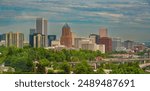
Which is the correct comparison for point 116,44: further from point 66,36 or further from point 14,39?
point 14,39

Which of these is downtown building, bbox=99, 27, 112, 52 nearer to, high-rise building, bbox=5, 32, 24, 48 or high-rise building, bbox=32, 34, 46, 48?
high-rise building, bbox=32, 34, 46, 48

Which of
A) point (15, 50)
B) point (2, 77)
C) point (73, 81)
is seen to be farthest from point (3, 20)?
point (73, 81)

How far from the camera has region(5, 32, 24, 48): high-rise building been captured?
392 cm

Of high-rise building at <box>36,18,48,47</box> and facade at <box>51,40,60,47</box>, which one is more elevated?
high-rise building at <box>36,18,48,47</box>

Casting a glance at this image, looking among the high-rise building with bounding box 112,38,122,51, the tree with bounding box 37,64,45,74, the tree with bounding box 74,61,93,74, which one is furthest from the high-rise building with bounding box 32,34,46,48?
the high-rise building with bounding box 112,38,122,51

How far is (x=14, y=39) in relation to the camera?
3.95m

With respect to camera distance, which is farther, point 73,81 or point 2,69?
point 2,69

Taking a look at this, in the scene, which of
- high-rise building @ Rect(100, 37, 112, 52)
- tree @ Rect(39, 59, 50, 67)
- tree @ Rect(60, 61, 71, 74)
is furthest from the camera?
high-rise building @ Rect(100, 37, 112, 52)

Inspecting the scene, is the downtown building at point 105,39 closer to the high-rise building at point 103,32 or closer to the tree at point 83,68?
the high-rise building at point 103,32

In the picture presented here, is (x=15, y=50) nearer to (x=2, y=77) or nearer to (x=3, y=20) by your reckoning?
(x=3, y=20)

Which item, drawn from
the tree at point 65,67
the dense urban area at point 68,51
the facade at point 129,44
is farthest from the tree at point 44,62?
the facade at point 129,44

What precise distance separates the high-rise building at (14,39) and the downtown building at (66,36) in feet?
1.22

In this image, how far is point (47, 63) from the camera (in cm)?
387

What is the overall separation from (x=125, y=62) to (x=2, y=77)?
124cm
